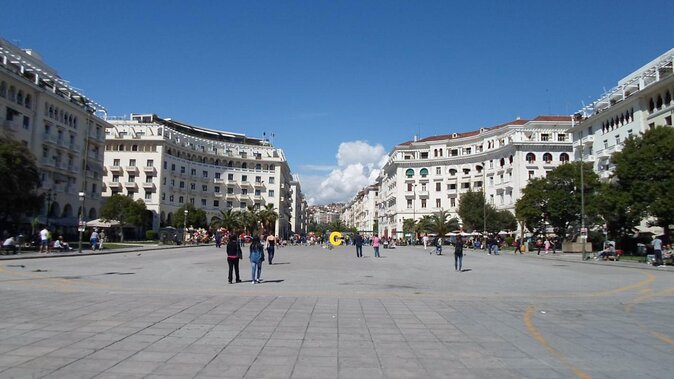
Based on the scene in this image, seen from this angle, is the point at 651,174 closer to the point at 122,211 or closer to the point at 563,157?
the point at 563,157

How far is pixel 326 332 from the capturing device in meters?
8.59

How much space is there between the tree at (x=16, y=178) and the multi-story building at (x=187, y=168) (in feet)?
139

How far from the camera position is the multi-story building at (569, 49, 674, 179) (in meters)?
50.8

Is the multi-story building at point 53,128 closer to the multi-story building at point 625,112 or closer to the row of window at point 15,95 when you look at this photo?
the row of window at point 15,95

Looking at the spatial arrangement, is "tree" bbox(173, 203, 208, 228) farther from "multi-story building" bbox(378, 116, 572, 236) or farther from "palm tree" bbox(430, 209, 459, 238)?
"palm tree" bbox(430, 209, 459, 238)

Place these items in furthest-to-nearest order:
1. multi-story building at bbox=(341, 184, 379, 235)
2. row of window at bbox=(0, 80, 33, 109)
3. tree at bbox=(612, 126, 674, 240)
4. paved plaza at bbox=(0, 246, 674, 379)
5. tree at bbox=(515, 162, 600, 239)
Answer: multi-story building at bbox=(341, 184, 379, 235), tree at bbox=(515, 162, 600, 239), row of window at bbox=(0, 80, 33, 109), tree at bbox=(612, 126, 674, 240), paved plaza at bbox=(0, 246, 674, 379)

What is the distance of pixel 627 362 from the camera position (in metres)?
6.81

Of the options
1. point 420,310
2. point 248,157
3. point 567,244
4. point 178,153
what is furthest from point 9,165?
point 248,157

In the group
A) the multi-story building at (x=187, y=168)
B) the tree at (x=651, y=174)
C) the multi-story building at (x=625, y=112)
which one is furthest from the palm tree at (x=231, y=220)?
the tree at (x=651, y=174)

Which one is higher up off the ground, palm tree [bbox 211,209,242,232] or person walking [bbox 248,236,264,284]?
palm tree [bbox 211,209,242,232]

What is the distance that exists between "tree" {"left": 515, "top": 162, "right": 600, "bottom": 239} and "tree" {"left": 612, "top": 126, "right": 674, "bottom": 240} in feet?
45.4

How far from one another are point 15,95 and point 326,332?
186 feet

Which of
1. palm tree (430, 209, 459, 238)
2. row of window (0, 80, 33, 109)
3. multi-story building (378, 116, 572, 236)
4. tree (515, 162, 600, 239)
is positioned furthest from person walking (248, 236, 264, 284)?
multi-story building (378, 116, 572, 236)

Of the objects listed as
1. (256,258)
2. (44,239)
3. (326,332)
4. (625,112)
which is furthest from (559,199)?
(326,332)
